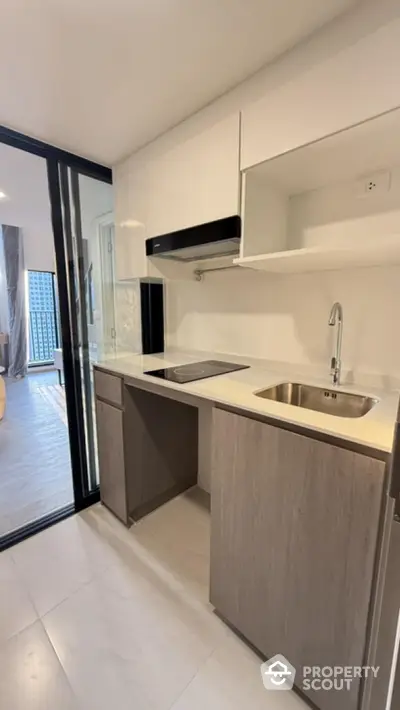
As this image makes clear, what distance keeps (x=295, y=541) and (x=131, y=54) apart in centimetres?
178

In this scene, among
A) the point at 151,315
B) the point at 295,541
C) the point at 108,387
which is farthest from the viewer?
the point at 151,315

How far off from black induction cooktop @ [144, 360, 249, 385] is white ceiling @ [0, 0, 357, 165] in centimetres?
123

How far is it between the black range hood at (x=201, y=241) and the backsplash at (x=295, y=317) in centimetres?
21

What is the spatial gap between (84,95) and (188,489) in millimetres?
2308

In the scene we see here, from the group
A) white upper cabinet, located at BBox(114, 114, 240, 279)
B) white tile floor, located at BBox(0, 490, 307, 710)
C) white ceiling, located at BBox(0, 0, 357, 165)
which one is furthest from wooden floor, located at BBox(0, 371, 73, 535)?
white ceiling, located at BBox(0, 0, 357, 165)

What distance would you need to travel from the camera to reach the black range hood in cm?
137

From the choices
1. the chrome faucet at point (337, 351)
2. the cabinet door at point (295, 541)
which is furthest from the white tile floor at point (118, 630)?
the chrome faucet at point (337, 351)

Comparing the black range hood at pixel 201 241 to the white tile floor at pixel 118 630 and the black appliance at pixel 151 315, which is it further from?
the white tile floor at pixel 118 630

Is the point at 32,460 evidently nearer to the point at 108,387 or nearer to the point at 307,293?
the point at 108,387

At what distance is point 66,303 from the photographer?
189cm

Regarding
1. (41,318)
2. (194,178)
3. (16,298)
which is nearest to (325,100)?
(194,178)

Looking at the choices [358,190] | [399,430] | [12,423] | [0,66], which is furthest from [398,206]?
[12,423]

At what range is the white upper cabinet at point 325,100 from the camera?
3.00 ft

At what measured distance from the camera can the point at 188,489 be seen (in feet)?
7.43
